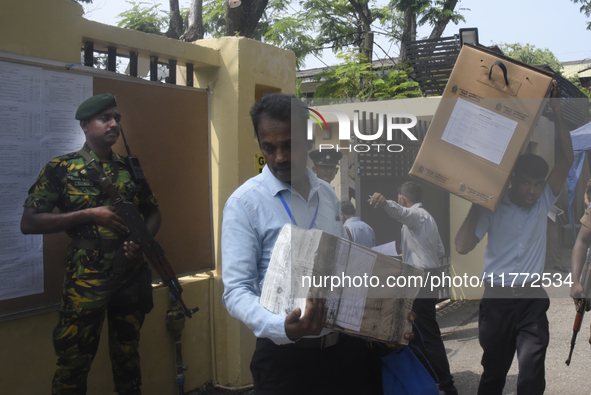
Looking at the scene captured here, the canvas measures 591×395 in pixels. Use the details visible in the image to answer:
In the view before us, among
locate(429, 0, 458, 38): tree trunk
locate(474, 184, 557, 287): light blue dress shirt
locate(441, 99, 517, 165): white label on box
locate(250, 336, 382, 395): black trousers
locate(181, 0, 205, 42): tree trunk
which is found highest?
locate(429, 0, 458, 38): tree trunk

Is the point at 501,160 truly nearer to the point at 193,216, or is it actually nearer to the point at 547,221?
the point at 547,221

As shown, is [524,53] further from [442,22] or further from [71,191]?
[71,191]

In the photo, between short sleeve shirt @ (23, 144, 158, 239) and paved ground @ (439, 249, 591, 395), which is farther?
paved ground @ (439, 249, 591, 395)

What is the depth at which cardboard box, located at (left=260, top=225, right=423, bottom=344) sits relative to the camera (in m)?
1.39

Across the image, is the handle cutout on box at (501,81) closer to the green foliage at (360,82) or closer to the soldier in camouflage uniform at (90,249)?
the soldier in camouflage uniform at (90,249)

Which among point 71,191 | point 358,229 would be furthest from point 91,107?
point 358,229

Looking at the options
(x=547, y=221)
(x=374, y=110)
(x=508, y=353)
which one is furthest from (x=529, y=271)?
(x=374, y=110)

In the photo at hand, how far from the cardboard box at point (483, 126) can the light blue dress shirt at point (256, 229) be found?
0.37 m

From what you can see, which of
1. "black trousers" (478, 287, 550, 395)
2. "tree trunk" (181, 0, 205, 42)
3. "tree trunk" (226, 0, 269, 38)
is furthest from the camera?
"tree trunk" (181, 0, 205, 42)

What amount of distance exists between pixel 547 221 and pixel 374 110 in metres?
0.93

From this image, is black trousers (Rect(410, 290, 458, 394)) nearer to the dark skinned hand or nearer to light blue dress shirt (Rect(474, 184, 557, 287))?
light blue dress shirt (Rect(474, 184, 557, 287))

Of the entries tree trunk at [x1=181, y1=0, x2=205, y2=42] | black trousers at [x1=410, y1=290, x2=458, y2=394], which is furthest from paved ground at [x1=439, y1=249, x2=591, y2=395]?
tree trunk at [x1=181, y1=0, x2=205, y2=42]

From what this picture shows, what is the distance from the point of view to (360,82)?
9141 mm

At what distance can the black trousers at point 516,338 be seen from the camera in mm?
2461
